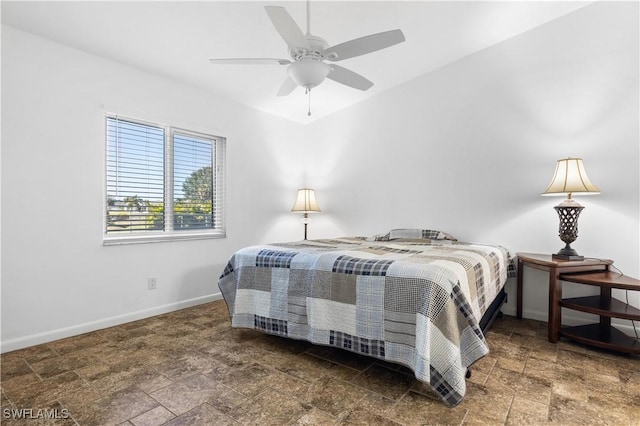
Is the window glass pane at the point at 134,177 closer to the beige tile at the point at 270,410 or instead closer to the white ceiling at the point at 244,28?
the white ceiling at the point at 244,28

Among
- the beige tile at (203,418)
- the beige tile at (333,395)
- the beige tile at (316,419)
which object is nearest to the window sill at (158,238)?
the beige tile at (203,418)

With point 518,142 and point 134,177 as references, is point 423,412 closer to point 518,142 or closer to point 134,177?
point 518,142

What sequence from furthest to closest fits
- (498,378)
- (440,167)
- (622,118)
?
(440,167) < (622,118) < (498,378)

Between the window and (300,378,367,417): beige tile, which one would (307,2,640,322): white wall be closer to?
the window

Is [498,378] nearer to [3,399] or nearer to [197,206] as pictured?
[3,399]

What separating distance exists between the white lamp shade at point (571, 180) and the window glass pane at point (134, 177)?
3440mm

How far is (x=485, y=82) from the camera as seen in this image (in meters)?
3.03

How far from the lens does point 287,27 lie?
1642 mm

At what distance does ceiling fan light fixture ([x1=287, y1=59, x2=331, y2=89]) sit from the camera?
74.0 inches

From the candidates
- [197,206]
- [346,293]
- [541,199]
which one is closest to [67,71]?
[197,206]

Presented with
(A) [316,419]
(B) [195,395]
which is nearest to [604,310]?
(A) [316,419]

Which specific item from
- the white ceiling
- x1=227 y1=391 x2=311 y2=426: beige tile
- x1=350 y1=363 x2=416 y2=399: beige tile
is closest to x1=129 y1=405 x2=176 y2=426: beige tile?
x1=227 y1=391 x2=311 y2=426: beige tile

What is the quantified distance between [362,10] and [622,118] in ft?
7.02

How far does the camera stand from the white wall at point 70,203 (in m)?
2.20
